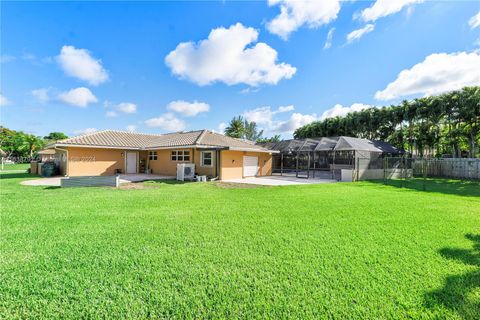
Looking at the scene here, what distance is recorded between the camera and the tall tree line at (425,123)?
19.6 meters

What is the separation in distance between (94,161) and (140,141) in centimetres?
456

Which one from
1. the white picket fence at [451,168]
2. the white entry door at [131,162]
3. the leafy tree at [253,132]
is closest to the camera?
the white picket fence at [451,168]

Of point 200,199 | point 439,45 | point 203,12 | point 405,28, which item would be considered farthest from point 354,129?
point 200,199

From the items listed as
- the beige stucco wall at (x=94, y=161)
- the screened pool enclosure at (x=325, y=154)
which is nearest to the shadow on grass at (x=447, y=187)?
the screened pool enclosure at (x=325, y=154)

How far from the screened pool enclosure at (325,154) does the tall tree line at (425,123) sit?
475 centimetres

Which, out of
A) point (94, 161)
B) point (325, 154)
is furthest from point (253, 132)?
point (94, 161)

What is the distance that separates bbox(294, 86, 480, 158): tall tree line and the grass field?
68.5 feet

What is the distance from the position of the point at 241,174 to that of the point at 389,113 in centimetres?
2218

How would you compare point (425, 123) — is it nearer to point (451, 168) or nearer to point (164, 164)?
point (451, 168)

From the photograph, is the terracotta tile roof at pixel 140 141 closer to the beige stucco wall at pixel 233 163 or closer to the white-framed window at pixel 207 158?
the beige stucco wall at pixel 233 163

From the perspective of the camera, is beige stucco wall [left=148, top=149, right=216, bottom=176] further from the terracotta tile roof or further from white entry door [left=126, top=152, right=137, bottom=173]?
white entry door [left=126, top=152, right=137, bottom=173]

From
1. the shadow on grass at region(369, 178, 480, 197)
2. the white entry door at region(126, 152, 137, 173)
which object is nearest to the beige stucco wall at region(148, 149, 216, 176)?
the white entry door at region(126, 152, 137, 173)

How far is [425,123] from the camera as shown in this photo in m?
23.6

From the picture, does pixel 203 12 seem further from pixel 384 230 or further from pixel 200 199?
pixel 384 230
